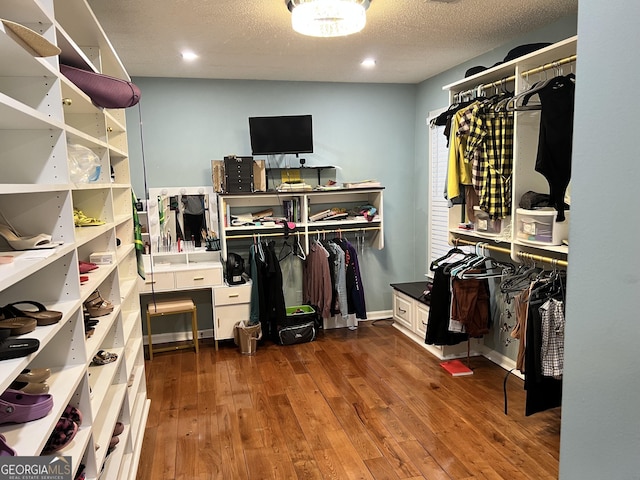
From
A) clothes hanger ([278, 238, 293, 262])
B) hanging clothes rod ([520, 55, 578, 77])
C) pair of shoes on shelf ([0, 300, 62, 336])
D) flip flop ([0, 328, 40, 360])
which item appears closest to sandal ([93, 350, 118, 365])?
pair of shoes on shelf ([0, 300, 62, 336])

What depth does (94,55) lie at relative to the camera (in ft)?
8.24

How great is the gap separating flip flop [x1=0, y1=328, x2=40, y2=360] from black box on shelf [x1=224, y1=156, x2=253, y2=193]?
126 inches

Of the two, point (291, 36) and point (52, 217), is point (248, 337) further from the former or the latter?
point (52, 217)

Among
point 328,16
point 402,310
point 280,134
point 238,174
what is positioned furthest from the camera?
point 402,310

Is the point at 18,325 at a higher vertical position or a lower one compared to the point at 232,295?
higher

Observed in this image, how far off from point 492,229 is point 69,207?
109 inches

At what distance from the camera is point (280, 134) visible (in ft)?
14.8

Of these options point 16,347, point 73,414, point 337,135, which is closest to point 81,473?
point 73,414

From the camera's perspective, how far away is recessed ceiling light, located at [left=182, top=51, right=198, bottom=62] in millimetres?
3641

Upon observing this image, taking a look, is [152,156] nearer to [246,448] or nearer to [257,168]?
[257,168]

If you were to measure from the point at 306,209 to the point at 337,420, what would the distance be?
2.21m

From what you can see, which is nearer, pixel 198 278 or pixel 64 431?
pixel 64 431

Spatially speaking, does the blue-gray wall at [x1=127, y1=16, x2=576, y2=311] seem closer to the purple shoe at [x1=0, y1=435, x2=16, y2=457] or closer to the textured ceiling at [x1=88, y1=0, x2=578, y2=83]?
the textured ceiling at [x1=88, y1=0, x2=578, y2=83]

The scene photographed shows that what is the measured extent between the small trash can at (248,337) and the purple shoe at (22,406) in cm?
A: 293
